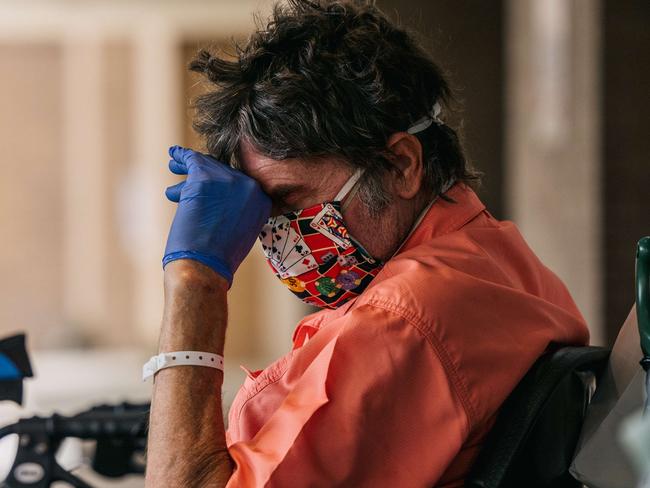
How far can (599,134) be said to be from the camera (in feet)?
14.7

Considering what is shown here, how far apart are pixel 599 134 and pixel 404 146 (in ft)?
11.0

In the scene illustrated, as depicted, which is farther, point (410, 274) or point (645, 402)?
point (410, 274)

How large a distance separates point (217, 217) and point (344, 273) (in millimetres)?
224

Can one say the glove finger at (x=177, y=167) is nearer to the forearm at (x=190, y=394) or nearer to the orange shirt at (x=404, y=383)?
the forearm at (x=190, y=394)

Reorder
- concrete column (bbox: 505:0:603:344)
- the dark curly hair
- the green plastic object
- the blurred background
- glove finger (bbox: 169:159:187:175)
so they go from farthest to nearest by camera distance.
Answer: the blurred background < concrete column (bbox: 505:0:603:344) < glove finger (bbox: 169:159:187:175) < the dark curly hair < the green plastic object

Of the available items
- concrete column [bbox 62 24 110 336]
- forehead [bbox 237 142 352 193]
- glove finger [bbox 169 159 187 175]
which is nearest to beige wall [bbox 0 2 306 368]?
concrete column [bbox 62 24 110 336]

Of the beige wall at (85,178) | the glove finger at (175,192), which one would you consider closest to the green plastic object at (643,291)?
the glove finger at (175,192)

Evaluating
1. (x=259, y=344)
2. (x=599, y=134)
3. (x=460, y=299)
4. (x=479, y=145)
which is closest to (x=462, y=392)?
(x=460, y=299)

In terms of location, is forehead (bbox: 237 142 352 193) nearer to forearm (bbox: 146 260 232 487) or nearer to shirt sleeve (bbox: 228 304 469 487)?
forearm (bbox: 146 260 232 487)

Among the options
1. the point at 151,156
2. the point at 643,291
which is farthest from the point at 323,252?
the point at 151,156

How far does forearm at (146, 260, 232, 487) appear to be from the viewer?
1.15 m

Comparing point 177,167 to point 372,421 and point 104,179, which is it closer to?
point 372,421

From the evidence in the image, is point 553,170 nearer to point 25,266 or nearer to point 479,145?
point 479,145

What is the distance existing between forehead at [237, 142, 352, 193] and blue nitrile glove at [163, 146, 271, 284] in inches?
1.0
